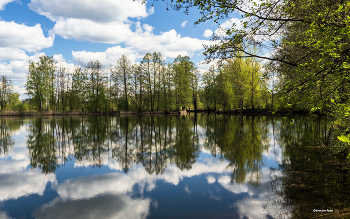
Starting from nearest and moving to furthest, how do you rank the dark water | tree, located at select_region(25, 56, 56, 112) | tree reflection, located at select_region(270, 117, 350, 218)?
tree reflection, located at select_region(270, 117, 350, 218)
the dark water
tree, located at select_region(25, 56, 56, 112)

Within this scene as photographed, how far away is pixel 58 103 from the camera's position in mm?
61156

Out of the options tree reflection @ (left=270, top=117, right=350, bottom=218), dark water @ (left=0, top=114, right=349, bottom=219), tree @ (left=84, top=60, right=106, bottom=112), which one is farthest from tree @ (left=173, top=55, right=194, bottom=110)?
tree reflection @ (left=270, top=117, right=350, bottom=218)

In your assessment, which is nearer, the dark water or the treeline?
the dark water

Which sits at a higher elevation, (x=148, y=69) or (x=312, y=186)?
(x=148, y=69)

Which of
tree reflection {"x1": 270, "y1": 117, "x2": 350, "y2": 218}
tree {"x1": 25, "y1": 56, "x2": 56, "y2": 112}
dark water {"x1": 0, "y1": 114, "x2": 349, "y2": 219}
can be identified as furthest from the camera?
tree {"x1": 25, "y1": 56, "x2": 56, "y2": 112}

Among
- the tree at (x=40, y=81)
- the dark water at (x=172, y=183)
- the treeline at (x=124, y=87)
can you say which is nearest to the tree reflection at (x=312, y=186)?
the dark water at (x=172, y=183)

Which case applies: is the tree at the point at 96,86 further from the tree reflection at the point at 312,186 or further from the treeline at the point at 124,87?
the tree reflection at the point at 312,186

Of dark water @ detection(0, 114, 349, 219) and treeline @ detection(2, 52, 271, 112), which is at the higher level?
treeline @ detection(2, 52, 271, 112)

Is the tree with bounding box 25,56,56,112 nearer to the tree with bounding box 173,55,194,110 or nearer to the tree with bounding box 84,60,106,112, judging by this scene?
the tree with bounding box 84,60,106,112

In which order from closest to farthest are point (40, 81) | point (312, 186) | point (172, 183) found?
1. point (312, 186)
2. point (172, 183)
3. point (40, 81)

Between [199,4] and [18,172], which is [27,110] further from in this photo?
[199,4]

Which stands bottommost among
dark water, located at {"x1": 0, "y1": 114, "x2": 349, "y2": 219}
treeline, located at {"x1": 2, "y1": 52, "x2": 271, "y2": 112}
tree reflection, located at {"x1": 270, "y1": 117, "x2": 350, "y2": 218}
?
dark water, located at {"x1": 0, "y1": 114, "x2": 349, "y2": 219}

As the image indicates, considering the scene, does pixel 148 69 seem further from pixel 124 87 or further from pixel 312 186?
pixel 312 186

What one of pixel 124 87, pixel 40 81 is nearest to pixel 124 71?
pixel 124 87
